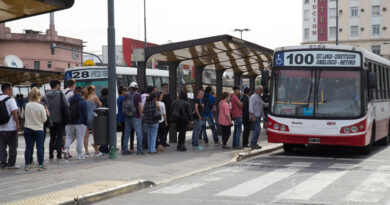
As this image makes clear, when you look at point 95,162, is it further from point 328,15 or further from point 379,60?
point 328,15

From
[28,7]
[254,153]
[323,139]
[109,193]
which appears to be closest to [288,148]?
[254,153]

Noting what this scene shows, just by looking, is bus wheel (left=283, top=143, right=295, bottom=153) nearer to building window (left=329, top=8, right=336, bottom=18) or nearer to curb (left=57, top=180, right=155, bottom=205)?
curb (left=57, top=180, right=155, bottom=205)

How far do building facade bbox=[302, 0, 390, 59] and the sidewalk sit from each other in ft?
289

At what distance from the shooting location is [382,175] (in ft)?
38.1

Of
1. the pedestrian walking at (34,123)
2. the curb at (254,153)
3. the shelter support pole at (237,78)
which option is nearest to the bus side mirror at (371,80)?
the curb at (254,153)

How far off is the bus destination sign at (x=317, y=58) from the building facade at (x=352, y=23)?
284 feet

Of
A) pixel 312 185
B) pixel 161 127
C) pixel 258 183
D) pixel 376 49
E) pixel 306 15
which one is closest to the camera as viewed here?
pixel 312 185

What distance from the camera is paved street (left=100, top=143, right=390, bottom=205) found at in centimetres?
877

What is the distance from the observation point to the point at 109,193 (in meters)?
9.12

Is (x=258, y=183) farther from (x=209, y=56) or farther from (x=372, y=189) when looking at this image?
(x=209, y=56)

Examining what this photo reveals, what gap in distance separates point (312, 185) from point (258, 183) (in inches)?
34.9

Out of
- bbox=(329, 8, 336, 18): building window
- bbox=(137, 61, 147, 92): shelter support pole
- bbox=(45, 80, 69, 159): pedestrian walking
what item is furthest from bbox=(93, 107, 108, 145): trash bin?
bbox=(329, 8, 336, 18): building window

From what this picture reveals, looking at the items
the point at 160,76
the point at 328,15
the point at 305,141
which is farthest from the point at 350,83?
the point at 328,15

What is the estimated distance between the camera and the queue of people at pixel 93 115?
12055 millimetres
